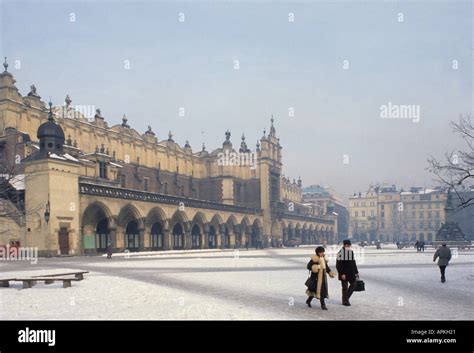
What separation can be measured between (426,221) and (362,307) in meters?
119

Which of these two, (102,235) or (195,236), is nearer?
(102,235)

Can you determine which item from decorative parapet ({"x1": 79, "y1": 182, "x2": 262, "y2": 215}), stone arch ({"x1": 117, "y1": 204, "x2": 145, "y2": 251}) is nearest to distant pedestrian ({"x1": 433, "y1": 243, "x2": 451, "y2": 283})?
decorative parapet ({"x1": 79, "y1": 182, "x2": 262, "y2": 215})

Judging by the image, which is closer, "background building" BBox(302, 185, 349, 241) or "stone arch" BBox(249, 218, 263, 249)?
"stone arch" BBox(249, 218, 263, 249)

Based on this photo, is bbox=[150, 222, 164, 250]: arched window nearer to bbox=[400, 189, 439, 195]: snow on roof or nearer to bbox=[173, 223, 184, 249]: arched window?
bbox=[173, 223, 184, 249]: arched window

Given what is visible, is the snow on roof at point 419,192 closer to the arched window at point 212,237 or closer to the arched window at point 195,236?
the arched window at point 212,237

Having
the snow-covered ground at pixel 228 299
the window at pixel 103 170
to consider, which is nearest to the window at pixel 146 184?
the window at pixel 103 170

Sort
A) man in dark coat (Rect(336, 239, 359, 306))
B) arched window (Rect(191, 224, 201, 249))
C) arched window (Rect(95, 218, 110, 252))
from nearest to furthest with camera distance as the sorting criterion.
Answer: man in dark coat (Rect(336, 239, 359, 306))
arched window (Rect(95, 218, 110, 252))
arched window (Rect(191, 224, 201, 249))

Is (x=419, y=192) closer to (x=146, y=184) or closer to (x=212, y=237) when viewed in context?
(x=212, y=237)

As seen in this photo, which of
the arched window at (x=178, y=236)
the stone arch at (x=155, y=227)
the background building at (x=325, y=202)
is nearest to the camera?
the stone arch at (x=155, y=227)

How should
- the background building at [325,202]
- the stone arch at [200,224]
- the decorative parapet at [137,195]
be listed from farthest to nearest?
the background building at [325,202] < the stone arch at [200,224] < the decorative parapet at [137,195]

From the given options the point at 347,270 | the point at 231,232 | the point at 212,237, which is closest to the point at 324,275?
the point at 347,270

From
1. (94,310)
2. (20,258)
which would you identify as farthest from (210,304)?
(20,258)
